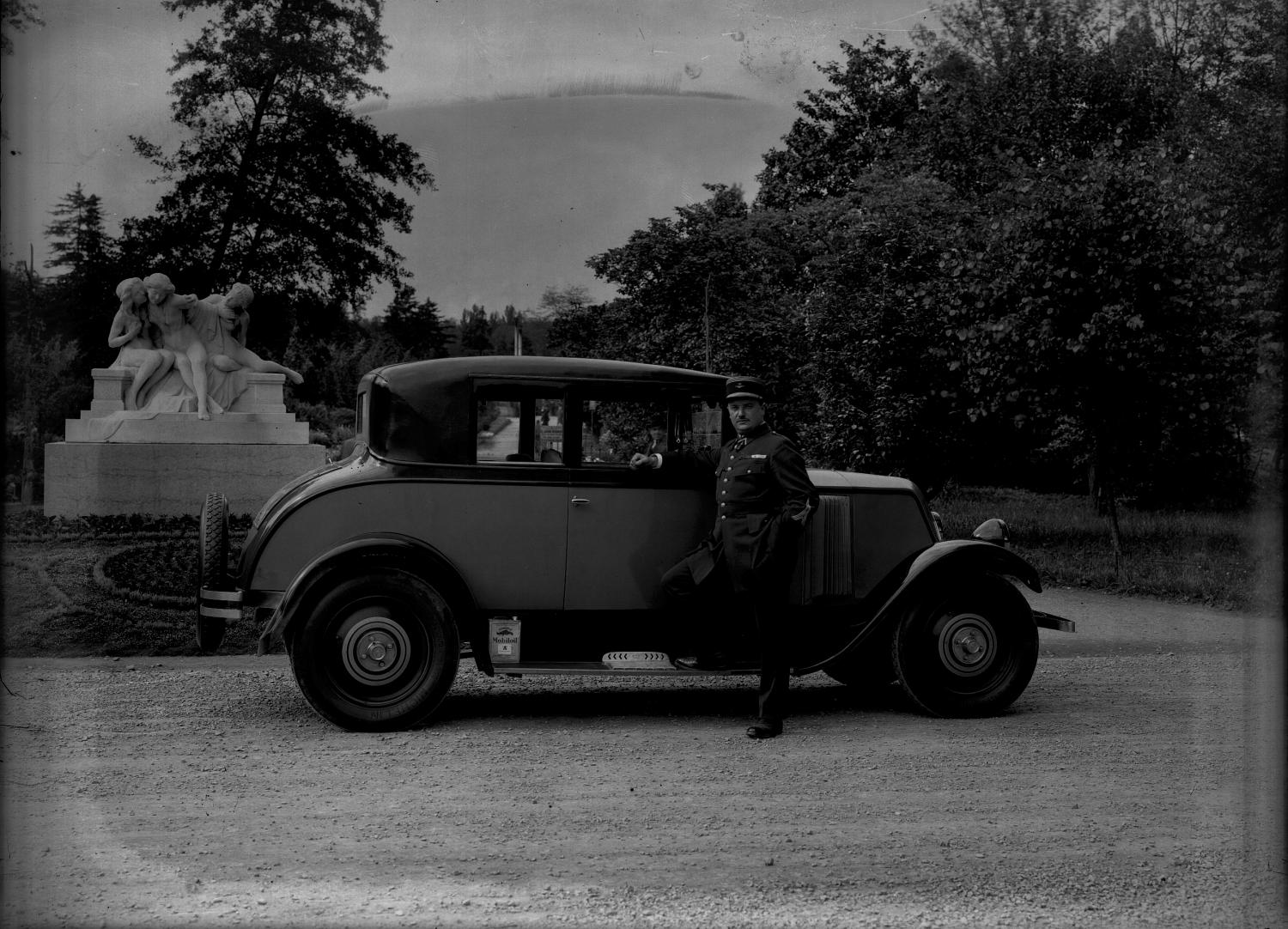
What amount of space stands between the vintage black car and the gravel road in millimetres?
356

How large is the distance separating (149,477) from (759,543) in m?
9.56

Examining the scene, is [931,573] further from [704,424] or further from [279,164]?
[279,164]

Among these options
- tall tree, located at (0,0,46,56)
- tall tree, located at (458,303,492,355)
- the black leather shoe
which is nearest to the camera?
tall tree, located at (0,0,46,56)

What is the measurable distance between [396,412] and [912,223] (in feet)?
37.5

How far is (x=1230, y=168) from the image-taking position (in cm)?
1199

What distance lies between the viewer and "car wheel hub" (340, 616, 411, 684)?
6148mm

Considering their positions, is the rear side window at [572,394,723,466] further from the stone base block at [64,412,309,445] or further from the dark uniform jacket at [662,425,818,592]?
the stone base block at [64,412,309,445]

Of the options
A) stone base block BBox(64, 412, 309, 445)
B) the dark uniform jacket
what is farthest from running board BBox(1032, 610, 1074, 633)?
stone base block BBox(64, 412, 309, 445)

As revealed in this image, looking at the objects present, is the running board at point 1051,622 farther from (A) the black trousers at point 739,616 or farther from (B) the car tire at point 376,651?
(B) the car tire at point 376,651

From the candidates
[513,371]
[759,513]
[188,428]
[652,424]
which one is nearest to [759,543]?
[759,513]

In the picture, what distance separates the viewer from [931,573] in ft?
21.7

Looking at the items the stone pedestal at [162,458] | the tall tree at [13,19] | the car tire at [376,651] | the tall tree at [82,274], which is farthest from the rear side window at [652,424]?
the stone pedestal at [162,458]

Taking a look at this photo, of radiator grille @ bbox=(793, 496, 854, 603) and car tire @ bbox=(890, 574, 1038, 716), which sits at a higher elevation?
radiator grille @ bbox=(793, 496, 854, 603)

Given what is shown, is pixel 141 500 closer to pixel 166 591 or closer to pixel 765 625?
pixel 166 591
